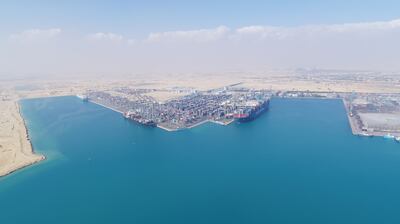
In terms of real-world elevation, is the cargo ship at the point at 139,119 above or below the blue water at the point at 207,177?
above

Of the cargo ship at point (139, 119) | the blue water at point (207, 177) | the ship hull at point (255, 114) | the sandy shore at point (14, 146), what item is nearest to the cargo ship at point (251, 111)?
the ship hull at point (255, 114)

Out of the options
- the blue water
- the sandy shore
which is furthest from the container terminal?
the sandy shore

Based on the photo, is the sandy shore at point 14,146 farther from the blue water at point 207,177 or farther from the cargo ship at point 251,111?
the cargo ship at point 251,111

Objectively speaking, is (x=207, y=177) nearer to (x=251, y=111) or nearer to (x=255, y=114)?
(x=251, y=111)

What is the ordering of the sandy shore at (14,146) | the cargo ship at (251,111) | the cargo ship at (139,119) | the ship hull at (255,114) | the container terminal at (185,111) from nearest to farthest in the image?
the sandy shore at (14,146) → the cargo ship at (139,119) → the container terminal at (185,111) → the ship hull at (255,114) → the cargo ship at (251,111)

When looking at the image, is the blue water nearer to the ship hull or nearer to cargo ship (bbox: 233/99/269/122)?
the ship hull

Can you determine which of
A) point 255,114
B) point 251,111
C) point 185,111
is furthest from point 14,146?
point 255,114

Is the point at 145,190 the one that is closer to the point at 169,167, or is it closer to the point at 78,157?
the point at 169,167
